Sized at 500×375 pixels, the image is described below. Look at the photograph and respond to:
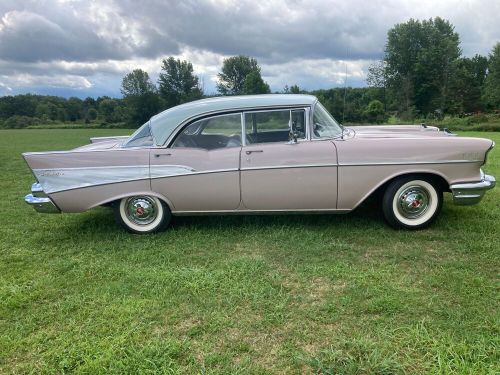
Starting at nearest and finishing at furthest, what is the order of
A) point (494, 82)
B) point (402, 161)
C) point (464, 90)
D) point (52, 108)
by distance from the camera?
1. point (402, 161)
2. point (494, 82)
3. point (464, 90)
4. point (52, 108)

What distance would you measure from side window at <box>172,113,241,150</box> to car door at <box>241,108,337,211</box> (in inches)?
9.8

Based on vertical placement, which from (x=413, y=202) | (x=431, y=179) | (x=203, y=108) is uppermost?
(x=203, y=108)

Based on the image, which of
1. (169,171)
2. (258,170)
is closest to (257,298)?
(258,170)

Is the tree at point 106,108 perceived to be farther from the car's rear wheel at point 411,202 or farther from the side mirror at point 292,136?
the car's rear wheel at point 411,202

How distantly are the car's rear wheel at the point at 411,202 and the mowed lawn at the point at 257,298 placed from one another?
0.17 metres

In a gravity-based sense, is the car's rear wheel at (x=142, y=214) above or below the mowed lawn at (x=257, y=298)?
above

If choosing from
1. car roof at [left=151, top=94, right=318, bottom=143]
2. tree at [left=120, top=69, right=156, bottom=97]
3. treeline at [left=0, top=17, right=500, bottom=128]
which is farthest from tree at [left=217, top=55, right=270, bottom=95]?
car roof at [left=151, top=94, right=318, bottom=143]

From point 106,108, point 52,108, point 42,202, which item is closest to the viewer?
point 42,202

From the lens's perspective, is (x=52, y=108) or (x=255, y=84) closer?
(x=255, y=84)

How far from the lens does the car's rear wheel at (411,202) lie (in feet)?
14.5

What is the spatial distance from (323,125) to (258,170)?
1.01m

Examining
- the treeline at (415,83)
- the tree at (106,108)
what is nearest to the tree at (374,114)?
the treeline at (415,83)

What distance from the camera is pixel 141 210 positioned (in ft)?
15.1

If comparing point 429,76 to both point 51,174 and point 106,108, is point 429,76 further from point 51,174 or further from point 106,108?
point 106,108
